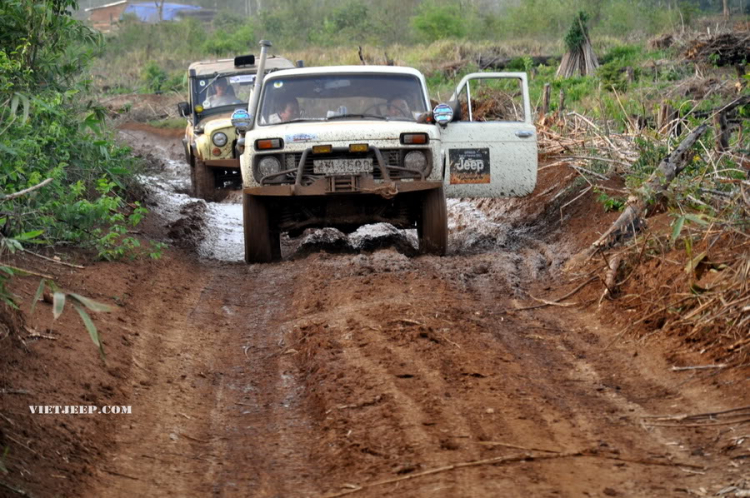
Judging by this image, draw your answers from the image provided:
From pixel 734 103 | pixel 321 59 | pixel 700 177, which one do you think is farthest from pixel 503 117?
pixel 321 59

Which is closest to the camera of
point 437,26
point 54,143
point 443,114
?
point 443,114

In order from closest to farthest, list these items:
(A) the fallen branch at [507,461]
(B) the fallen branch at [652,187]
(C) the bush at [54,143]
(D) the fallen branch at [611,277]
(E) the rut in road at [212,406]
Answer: (A) the fallen branch at [507,461] < (E) the rut in road at [212,406] < (D) the fallen branch at [611,277] < (C) the bush at [54,143] < (B) the fallen branch at [652,187]

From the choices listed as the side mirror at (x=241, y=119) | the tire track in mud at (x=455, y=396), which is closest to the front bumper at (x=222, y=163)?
the side mirror at (x=241, y=119)

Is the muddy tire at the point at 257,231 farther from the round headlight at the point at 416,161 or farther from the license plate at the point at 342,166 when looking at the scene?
the round headlight at the point at 416,161

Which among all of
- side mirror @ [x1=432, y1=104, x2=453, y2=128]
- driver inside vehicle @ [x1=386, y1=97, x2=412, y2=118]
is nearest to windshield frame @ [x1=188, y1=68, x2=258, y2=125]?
driver inside vehicle @ [x1=386, y1=97, x2=412, y2=118]

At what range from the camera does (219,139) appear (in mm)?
13812

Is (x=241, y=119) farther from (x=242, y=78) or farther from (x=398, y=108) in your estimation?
(x=242, y=78)

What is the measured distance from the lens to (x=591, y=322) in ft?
22.5

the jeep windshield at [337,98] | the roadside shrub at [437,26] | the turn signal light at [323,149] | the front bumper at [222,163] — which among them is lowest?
the front bumper at [222,163]

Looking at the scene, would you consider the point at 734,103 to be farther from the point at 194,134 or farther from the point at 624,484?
the point at 194,134

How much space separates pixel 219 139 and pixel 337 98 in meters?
4.78

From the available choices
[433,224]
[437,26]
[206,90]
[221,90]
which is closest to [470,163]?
[433,224]

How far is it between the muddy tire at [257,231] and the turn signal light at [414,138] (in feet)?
4.91

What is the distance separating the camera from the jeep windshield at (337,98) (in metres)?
9.35
